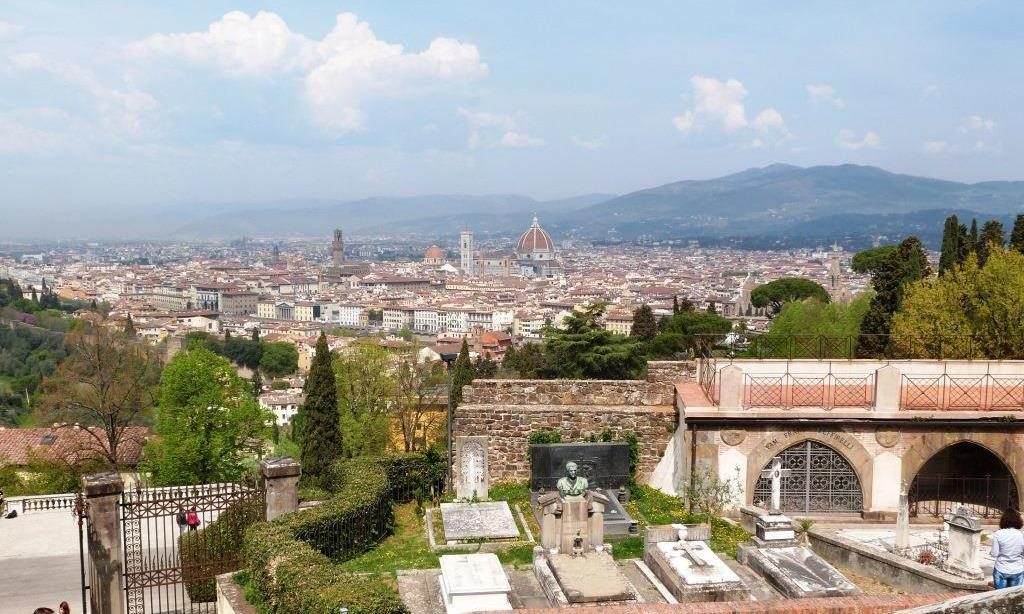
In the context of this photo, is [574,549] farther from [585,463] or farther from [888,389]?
[888,389]

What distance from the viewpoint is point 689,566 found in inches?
388

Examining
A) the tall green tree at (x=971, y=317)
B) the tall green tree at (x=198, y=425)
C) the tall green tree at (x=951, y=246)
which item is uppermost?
the tall green tree at (x=951, y=246)

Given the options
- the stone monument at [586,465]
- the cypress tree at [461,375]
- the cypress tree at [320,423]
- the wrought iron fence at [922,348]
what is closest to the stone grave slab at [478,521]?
the stone monument at [586,465]

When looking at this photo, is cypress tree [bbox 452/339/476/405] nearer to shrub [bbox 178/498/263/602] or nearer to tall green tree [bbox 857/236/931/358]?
tall green tree [bbox 857/236/931/358]

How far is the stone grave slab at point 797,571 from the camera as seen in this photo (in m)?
8.95

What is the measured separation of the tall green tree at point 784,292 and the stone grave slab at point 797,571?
54.2 metres

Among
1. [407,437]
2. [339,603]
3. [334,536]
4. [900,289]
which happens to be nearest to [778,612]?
[339,603]

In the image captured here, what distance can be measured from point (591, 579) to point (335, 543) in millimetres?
3331

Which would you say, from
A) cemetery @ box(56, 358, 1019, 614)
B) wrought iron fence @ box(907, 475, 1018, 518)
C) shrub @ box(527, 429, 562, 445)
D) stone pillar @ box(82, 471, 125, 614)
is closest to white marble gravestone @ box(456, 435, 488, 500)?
cemetery @ box(56, 358, 1019, 614)

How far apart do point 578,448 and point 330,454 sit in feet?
41.1

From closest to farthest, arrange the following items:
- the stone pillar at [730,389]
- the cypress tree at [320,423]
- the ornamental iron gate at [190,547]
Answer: the ornamental iron gate at [190,547] → the stone pillar at [730,389] → the cypress tree at [320,423]

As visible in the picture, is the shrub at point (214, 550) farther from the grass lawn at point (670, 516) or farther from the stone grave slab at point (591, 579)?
the grass lawn at point (670, 516)

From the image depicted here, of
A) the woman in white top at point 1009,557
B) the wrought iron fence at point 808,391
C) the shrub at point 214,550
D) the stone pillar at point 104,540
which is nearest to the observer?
the woman in white top at point 1009,557

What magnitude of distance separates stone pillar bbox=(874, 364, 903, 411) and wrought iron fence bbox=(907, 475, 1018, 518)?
4.26ft
